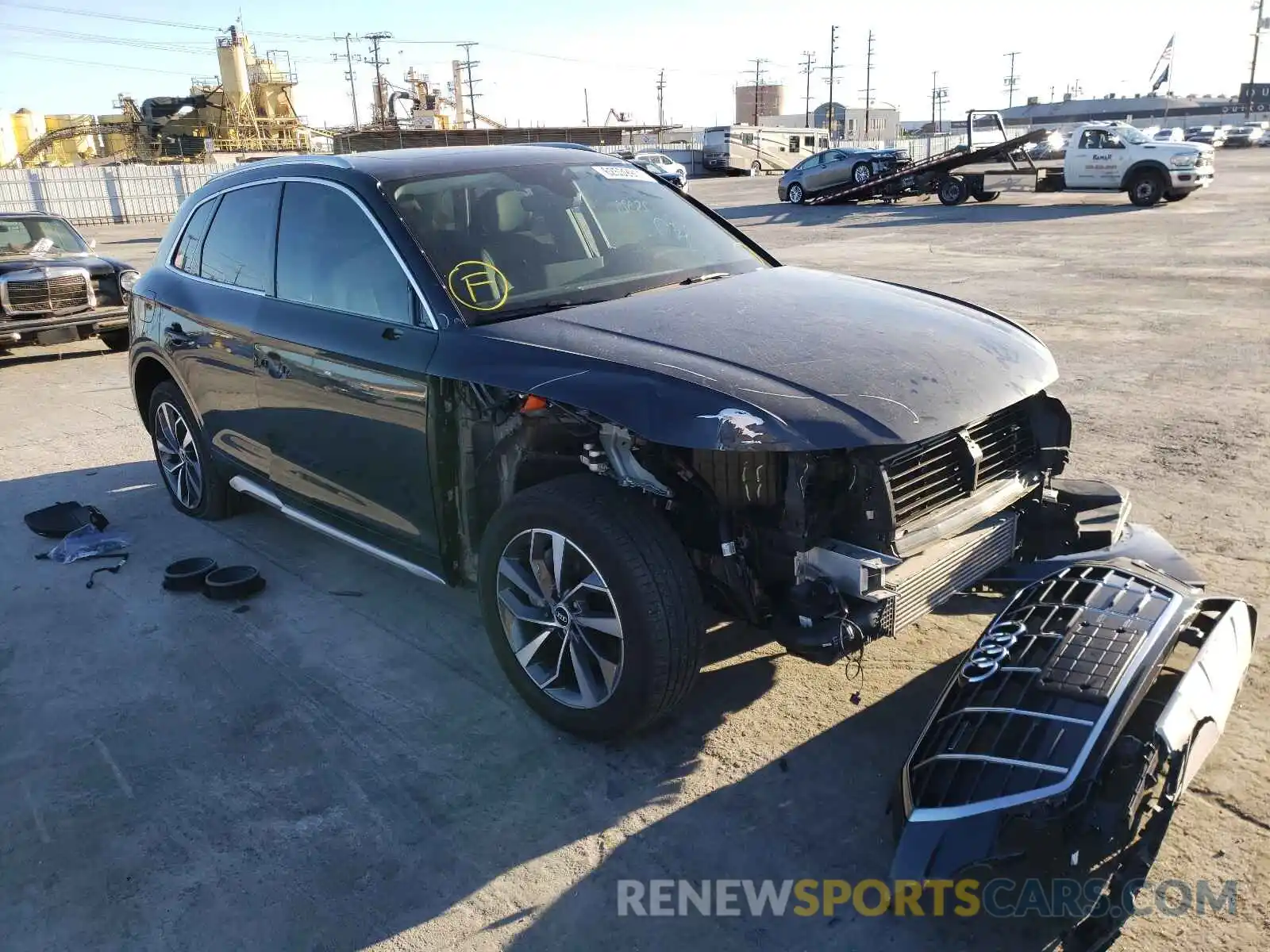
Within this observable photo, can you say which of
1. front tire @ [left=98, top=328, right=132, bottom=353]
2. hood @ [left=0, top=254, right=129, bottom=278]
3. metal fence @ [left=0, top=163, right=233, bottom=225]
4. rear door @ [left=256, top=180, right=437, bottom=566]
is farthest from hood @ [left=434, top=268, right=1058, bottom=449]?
metal fence @ [left=0, top=163, right=233, bottom=225]

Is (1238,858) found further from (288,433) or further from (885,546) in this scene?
(288,433)

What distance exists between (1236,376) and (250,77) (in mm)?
61000

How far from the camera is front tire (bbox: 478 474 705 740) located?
2.94 m

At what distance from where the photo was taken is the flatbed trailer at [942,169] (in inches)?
1019

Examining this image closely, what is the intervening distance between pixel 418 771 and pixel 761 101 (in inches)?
4943

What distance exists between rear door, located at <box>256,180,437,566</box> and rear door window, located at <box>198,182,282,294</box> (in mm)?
123

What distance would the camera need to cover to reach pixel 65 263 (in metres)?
10.4

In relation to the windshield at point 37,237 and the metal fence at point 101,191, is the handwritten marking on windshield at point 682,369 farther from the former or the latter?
the metal fence at point 101,191

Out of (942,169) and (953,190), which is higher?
(942,169)

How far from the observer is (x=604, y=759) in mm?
3191

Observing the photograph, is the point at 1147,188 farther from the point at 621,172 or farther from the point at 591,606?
the point at 591,606

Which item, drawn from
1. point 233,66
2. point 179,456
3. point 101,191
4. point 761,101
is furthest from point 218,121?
point 761,101

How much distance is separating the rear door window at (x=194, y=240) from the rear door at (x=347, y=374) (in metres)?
0.96

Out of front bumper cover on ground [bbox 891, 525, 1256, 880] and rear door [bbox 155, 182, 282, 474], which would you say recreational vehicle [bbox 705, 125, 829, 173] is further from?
front bumper cover on ground [bbox 891, 525, 1256, 880]
